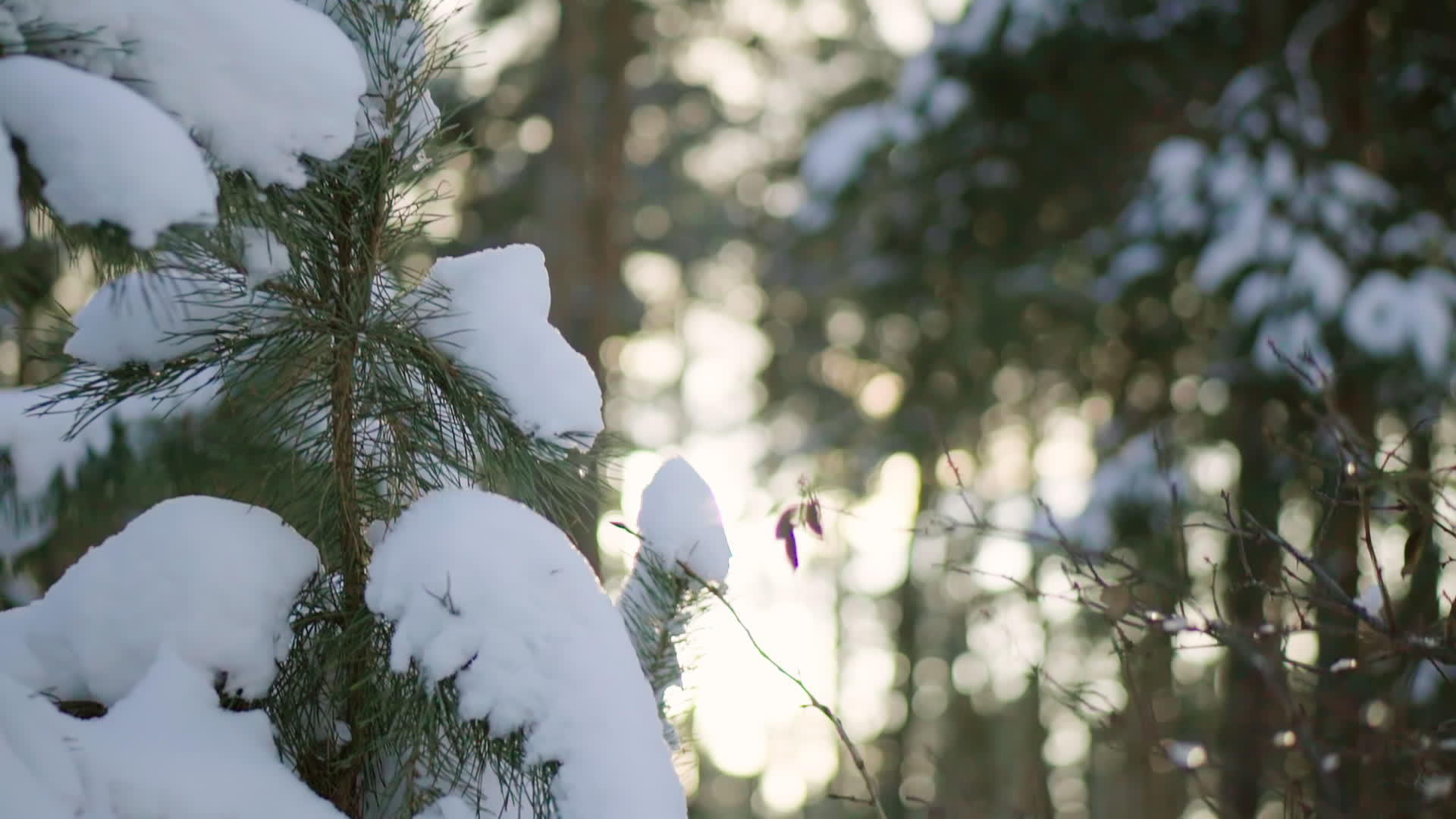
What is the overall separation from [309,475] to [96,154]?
71cm

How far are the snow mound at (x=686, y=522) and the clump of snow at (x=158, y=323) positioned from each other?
0.69m

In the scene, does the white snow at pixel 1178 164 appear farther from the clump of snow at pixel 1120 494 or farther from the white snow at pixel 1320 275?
the clump of snow at pixel 1120 494

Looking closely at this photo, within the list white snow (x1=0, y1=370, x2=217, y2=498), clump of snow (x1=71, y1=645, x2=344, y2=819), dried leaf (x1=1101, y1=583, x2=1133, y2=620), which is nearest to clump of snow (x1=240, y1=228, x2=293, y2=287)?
clump of snow (x1=71, y1=645, x2=344, y2=819)

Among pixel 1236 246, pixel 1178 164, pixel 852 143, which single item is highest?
pixel 852 143

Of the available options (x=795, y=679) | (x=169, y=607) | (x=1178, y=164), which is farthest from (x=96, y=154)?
(x=1178, y=164)

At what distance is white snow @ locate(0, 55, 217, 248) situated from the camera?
0.98 metres

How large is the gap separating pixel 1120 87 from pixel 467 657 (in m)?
6.44

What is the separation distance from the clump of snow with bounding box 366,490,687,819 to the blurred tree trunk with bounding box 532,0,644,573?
15.9ft

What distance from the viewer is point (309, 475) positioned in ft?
5.24

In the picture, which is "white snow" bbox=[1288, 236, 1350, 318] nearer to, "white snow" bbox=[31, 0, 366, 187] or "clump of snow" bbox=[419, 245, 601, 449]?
"clump of snow" bbox=[419, 245, 601, 449]

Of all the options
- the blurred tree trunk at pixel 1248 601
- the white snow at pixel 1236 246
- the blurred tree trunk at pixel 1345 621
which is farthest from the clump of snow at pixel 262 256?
the white snow at pixel 1236 246

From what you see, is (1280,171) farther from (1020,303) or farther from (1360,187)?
(1020,303)

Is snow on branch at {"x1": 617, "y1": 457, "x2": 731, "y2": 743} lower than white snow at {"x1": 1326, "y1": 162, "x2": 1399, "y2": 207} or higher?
lower

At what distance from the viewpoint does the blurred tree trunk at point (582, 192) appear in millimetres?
6336
